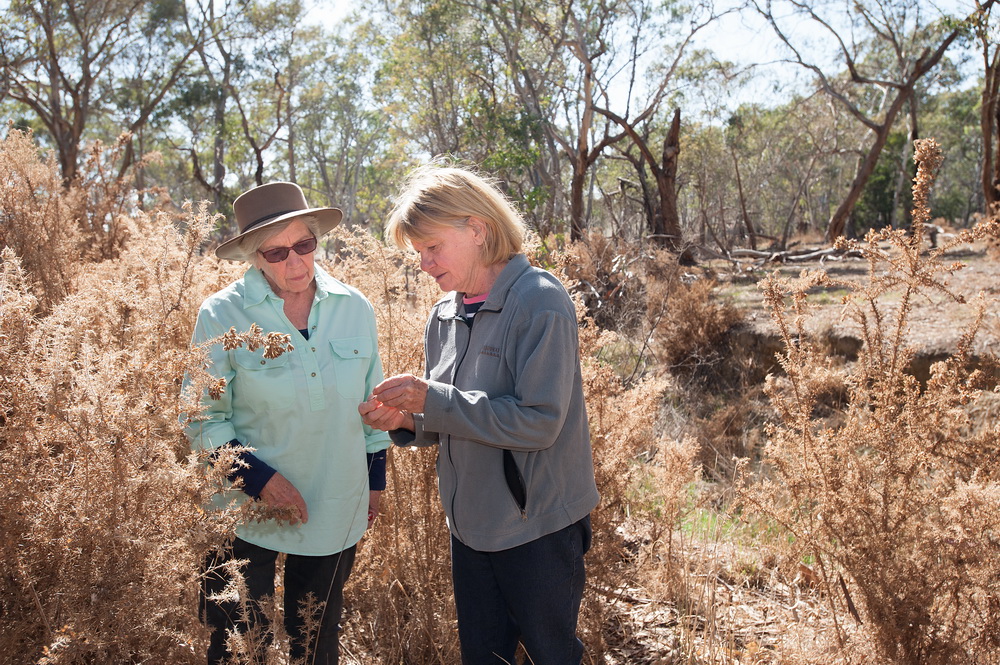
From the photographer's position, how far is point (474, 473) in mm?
1943

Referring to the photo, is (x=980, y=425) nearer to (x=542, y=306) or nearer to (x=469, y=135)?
(x=542, y=306)

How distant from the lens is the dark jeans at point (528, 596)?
1.89 meters

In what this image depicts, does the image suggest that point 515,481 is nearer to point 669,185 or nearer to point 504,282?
point 504,282

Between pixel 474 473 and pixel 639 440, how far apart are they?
4.34ft

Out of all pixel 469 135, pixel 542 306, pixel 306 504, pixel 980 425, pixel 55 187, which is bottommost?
pixel 980 425

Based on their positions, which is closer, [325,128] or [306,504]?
[306,504]

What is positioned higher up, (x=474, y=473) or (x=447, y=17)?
(x=447, y=17)

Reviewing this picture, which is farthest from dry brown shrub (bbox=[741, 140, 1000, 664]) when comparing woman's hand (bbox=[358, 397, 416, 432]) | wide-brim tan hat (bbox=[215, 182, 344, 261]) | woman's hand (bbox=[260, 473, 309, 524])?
wide-brim tan hat (bbox=[215, 182, 344, 261])

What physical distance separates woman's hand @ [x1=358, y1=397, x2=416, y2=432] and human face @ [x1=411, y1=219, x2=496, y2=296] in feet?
1.22

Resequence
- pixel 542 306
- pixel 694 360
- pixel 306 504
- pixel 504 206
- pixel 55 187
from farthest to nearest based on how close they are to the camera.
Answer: pixel 694 360
pixel 55 187
pixel 306 504
pixel 504 206
pixel 542 306

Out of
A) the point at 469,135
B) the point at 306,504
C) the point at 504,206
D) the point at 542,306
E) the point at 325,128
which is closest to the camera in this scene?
the point at 542,306

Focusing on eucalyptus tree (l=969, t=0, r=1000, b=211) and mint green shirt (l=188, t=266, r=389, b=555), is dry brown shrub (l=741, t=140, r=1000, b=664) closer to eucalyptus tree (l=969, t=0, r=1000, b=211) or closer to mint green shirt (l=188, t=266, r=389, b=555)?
mint green shirt (l=188, t=266, r=389, b=555)

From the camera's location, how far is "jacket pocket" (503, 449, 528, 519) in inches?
73.5

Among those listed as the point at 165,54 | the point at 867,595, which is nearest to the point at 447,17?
the point at 165,54
